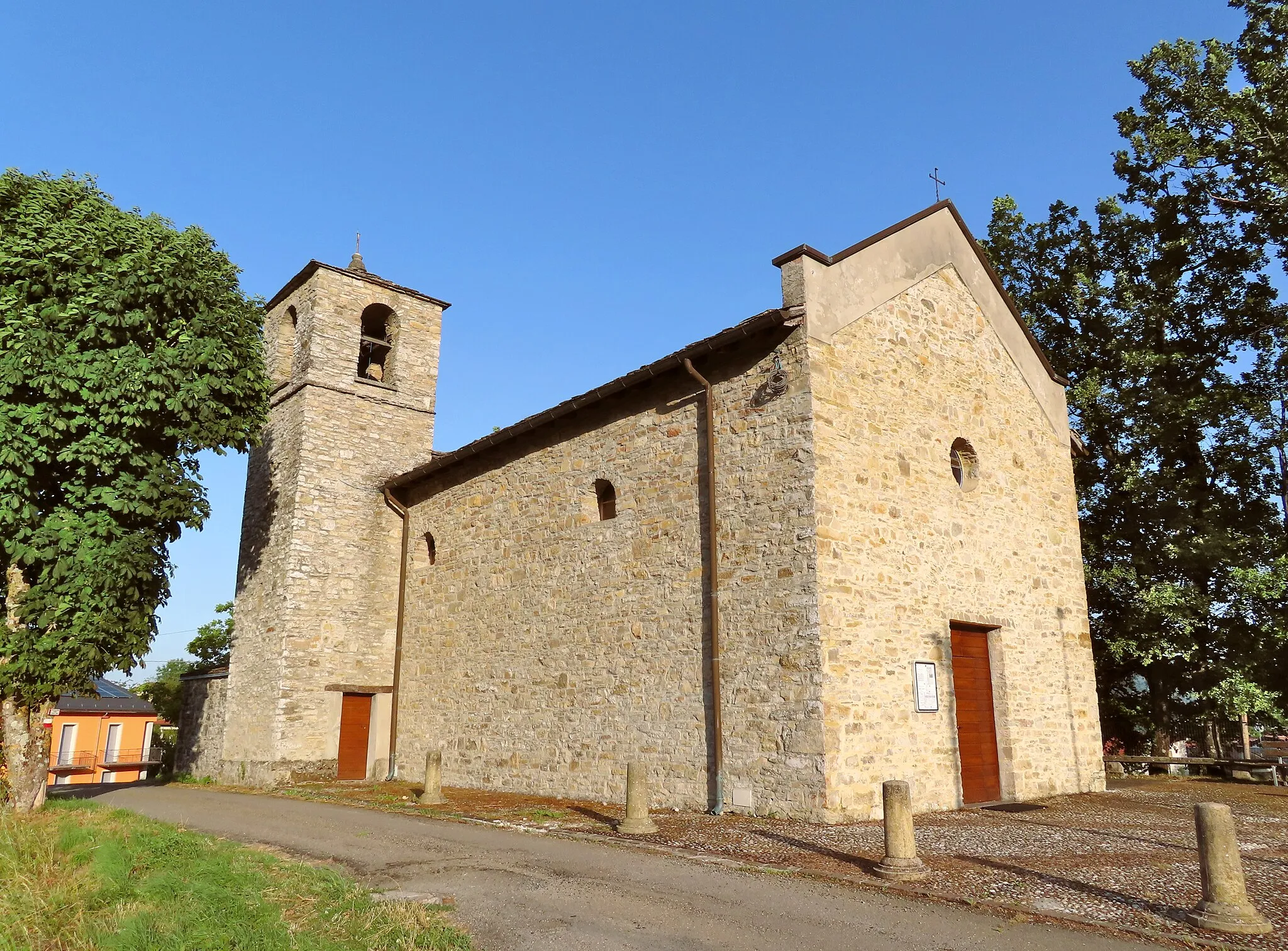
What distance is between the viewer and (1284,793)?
12766mm

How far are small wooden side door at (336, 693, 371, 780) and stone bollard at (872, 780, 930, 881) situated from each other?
454 inches

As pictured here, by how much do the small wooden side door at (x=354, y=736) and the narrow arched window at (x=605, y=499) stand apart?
21.7 feet

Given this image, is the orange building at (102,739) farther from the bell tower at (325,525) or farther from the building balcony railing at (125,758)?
the bell tower at (325,525)

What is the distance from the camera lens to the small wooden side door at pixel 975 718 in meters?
11.1

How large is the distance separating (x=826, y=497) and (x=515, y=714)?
6.10 meters

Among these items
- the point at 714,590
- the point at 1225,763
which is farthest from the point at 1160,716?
the point at 714,590

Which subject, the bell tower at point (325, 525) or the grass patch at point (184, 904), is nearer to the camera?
the grass patch at point (184, 904)

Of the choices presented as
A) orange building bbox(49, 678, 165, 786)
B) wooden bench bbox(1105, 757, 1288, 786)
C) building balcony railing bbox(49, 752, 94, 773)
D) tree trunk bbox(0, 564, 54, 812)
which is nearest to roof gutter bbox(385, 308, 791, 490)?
tree trunk bbox(0, 564, 54, 812)

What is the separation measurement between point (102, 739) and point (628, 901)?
34404mm

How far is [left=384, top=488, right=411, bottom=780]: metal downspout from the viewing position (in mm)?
15430

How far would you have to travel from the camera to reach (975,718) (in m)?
11.4

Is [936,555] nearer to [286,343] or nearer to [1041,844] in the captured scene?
[1041,844]

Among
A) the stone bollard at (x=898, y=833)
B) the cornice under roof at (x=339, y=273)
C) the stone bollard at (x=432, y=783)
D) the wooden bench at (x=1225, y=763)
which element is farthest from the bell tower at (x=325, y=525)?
the wooden bench at (x=1225, y=763)

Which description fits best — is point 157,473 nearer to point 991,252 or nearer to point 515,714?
point 515,714
